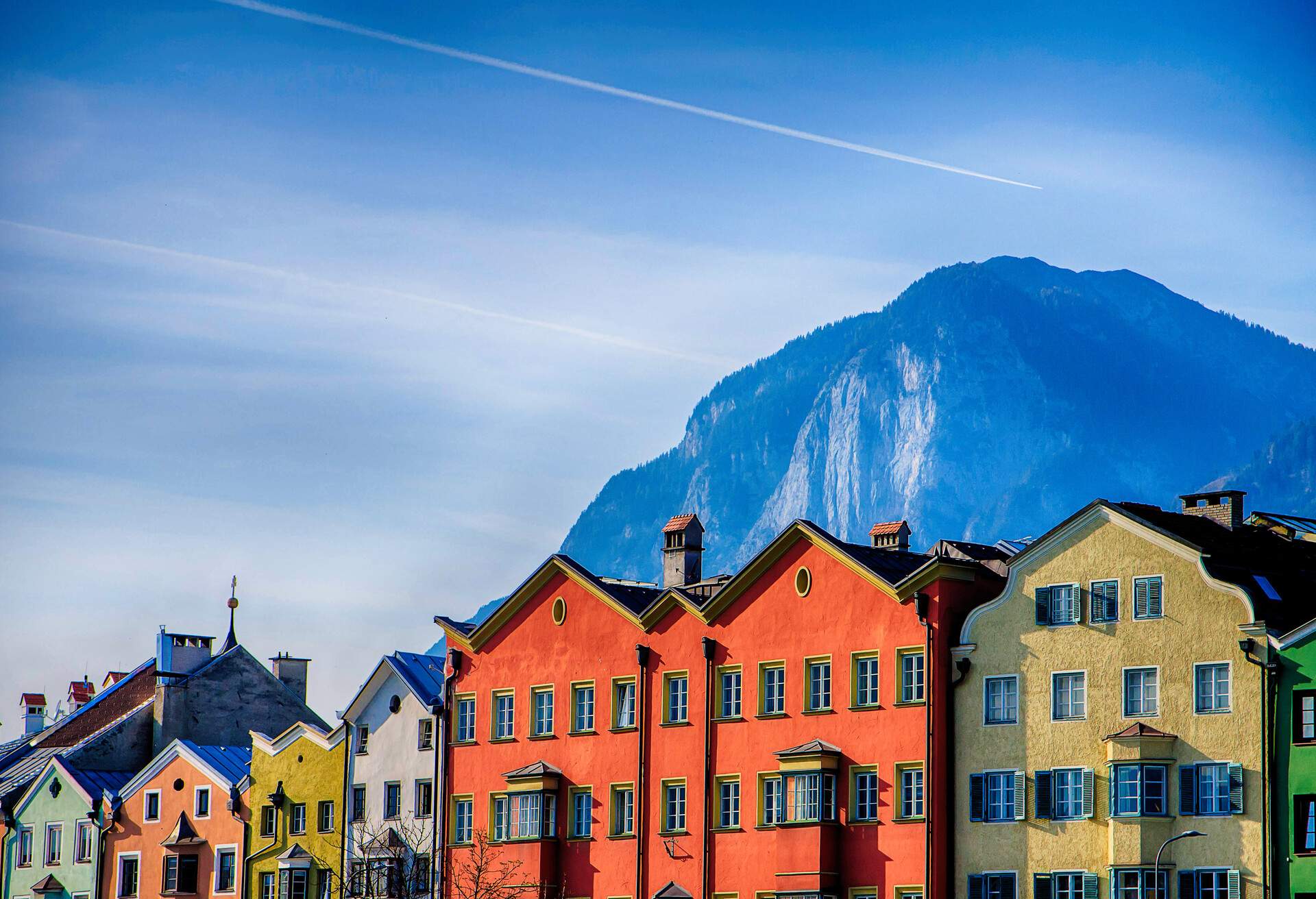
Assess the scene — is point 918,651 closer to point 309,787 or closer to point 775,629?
point 775,629

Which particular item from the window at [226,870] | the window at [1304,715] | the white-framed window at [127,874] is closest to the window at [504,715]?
the window at [226,870]

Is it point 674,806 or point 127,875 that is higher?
point 674,806

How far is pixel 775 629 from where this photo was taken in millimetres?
77250

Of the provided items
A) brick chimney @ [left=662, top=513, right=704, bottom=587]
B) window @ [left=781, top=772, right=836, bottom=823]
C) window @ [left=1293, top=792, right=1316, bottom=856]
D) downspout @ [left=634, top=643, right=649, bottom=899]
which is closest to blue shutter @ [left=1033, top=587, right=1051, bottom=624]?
window @ [left=781, top=772, right=836, bottom=823]

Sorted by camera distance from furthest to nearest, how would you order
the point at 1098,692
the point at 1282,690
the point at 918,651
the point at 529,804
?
the point at 529,804, the point at 918,651, the point at 1098,692, the point at 1282,690

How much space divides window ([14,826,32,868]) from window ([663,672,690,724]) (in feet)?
144

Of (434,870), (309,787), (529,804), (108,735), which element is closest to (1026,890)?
(529,804)

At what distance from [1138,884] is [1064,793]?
430 cm

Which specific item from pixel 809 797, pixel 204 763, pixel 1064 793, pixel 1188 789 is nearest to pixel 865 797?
pixel 809 797

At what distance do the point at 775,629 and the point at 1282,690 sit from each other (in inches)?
833

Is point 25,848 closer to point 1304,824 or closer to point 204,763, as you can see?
point 204,763

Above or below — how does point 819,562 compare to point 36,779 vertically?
above

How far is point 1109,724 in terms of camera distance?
66625 millimetres

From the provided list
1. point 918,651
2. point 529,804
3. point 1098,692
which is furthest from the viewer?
point 529,804
